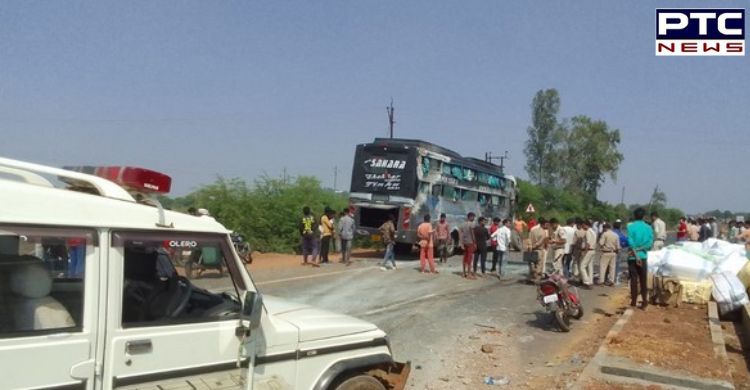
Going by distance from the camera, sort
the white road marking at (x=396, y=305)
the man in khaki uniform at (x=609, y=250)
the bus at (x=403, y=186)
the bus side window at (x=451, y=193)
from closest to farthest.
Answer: the white road marking at (x=396, y=305), the man in khaki uniform at (x=609, y=250), the bus at (x=403, y=186), the bus side window at (x=451, y=193)

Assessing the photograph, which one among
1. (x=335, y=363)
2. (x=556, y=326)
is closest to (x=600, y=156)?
(x=556, y=326)

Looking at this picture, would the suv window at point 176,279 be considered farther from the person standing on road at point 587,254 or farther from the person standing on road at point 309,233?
the person standing on road at point 309,233

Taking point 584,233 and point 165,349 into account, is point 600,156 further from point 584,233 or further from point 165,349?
point 165,349

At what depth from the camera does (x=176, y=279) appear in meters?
3.28

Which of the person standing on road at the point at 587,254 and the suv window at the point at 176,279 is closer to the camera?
the suv window at the point at 176,279

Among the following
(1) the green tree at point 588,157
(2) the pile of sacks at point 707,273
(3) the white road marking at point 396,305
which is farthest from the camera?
(1) the green tree at point 588,157

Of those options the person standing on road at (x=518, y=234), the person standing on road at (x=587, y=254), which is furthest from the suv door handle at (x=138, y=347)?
the person standing on road at (x=518, y=234)

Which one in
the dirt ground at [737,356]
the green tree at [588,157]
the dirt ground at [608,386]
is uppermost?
the green tree at [588,157]

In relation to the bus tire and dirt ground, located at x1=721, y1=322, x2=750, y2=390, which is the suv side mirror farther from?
the bus tire

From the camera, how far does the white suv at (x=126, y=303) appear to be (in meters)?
Result: 2.58

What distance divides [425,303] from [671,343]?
4535mm

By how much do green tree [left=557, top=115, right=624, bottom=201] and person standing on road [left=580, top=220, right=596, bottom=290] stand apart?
52700mm

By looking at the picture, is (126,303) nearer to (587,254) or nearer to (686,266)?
(686,266)

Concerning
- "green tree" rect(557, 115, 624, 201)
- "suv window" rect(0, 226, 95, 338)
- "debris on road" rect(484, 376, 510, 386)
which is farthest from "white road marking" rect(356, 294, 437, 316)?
"green tree" rect(557, 115, 624, 201)
